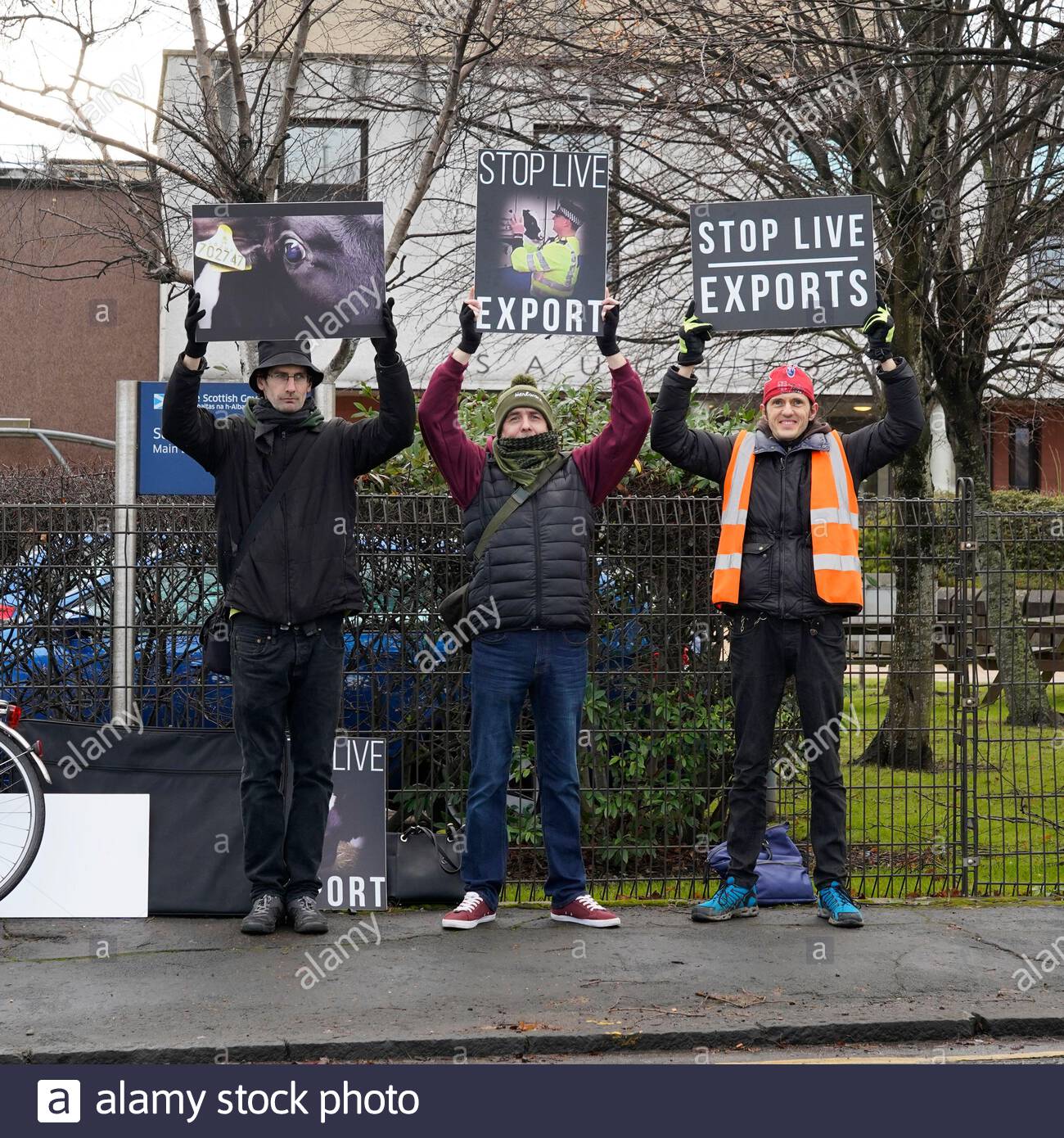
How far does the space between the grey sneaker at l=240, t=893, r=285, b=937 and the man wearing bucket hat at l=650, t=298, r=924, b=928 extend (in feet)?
6.23

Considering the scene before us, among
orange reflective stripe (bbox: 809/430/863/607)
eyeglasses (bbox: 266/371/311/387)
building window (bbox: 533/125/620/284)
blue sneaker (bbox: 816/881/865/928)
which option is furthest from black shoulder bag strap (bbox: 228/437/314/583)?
building window (bbox: 533/125/620/284)

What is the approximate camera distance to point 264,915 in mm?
6055

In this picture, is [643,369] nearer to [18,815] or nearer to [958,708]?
[958,708]

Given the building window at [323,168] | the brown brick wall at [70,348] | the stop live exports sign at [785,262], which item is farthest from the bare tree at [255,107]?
the brown brick wall at [70,348]

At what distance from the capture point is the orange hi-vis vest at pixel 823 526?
615 centimetres

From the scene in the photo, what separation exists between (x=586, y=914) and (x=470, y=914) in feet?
1.73

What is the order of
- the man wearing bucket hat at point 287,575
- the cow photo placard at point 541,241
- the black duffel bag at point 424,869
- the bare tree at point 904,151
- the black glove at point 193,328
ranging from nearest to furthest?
1. the black glove at point 193,328
2. the man wearing bucket hat at point 287,575
3. the cow photo placard at point 541,241
4. the black duffel bag at point 424,869
5. the bare tree at point 904,151

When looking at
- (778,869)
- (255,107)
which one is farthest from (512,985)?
(255,107)

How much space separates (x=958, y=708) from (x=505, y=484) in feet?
8.69

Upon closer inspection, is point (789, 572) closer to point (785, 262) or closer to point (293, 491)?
point (785, 262)

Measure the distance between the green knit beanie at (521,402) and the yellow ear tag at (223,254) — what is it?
50.4 inches

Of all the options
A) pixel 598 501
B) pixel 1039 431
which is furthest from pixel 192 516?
pixel 1039 431

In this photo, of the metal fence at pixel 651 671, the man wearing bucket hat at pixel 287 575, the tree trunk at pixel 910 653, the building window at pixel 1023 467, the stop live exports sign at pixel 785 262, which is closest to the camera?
the man wearing bucket hat at pixel 287 575

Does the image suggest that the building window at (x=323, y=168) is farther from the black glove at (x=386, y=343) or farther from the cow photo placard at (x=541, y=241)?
the black glove at (x=386, y=343)
